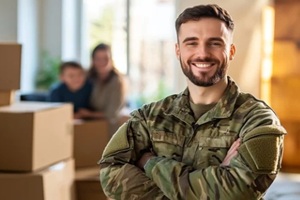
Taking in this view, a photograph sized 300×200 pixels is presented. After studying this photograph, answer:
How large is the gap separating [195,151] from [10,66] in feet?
4.32

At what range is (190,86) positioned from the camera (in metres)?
1.34

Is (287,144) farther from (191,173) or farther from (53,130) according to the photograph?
(191,173)

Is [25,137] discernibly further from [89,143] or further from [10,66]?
[89,143]

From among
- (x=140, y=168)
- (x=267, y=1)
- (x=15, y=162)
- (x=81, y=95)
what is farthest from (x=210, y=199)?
(x=267, y=1)

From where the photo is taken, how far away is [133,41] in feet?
18.5

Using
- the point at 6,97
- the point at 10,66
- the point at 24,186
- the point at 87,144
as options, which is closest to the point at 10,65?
the point at 10,66

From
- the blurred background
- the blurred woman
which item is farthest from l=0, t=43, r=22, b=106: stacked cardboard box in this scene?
the blurred background

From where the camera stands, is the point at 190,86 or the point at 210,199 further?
the point at 190,86

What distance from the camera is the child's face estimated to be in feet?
13.1

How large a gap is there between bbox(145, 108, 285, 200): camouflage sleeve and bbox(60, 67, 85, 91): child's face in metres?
2.79

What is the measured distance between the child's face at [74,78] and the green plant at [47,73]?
60.1 inches

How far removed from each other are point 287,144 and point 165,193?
401cm

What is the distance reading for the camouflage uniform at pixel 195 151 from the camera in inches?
47.5

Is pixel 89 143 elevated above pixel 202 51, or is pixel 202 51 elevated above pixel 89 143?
pixel 202 51
